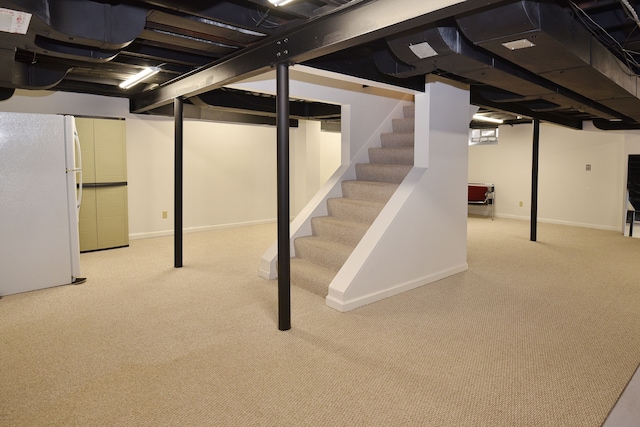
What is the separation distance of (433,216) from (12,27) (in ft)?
11.8

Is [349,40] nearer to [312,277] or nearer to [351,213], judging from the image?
[312,277]

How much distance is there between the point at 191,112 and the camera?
6715 millimetres

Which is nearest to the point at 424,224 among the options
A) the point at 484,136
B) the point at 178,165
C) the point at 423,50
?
the point at 423,50

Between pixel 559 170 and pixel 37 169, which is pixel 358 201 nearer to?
pixel 37 169

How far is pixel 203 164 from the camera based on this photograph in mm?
7023

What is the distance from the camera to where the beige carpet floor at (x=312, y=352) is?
213 cm

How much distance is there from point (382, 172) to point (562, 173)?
500cm

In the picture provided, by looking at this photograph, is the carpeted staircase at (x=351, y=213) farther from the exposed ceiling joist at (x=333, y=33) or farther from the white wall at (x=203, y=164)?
the white wall at (x=203, y=164)

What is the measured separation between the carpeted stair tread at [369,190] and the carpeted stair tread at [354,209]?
0.09 metres

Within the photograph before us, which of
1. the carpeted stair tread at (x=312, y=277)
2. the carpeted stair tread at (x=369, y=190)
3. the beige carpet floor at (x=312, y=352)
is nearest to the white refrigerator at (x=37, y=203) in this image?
the beige carpet floor at (x=312, y=352)

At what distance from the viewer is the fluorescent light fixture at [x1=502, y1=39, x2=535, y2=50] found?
95.7 inches

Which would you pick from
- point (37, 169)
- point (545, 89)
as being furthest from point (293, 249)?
point (545, 89)

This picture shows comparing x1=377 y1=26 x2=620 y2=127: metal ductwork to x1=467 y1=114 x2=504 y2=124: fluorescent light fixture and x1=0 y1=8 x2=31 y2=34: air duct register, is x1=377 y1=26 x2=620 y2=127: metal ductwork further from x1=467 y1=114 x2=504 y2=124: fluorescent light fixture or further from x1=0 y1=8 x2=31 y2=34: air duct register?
x1=467 y1=114 x2=504 y2=124: fluorescent light fixture

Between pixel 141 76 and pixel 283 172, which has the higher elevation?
pixel 141 76
